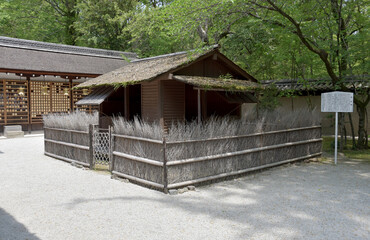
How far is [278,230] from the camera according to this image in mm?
4598

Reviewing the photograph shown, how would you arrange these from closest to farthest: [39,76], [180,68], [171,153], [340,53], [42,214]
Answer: [42,214] → [171,153] → [180,68] → [340,53] → [39,76]

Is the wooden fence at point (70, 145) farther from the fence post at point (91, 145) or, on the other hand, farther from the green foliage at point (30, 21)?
the green foliage at point (30, 21)

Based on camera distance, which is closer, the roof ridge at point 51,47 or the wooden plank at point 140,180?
the wooden plank at point 140,180

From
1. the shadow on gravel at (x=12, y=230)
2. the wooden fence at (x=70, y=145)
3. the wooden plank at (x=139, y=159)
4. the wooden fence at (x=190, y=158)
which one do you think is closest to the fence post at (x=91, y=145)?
the wooden fence at (x=70, y=145)

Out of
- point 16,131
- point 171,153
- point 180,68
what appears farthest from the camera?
point 16,131

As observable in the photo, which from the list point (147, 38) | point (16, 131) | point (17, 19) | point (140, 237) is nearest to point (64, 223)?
point (140, 237)

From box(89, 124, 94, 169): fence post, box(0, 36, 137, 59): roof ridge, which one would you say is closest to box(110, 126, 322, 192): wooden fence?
box(89, 124, 94, 169): fence post

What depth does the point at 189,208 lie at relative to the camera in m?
5.63

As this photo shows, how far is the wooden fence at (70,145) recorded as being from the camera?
9.15m

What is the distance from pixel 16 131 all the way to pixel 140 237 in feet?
49.4

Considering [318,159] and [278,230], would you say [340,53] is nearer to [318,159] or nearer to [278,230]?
[318,159]

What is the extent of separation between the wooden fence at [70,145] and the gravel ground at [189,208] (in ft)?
2.43

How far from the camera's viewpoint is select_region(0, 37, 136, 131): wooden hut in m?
17.2

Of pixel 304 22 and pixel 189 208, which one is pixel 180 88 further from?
pixel 189 208
